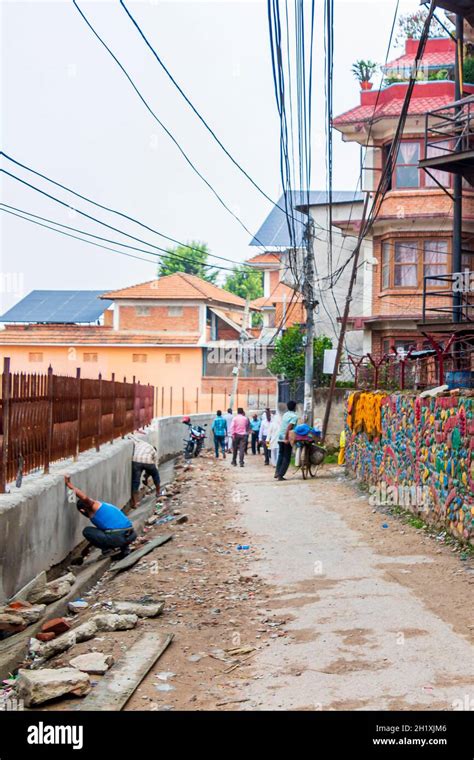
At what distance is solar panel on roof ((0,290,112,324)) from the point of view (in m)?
56.8

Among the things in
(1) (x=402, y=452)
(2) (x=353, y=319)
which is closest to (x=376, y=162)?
(2) (x=353, y=319)

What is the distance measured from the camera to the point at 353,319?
29.9m

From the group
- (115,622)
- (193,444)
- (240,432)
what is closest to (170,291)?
(193,444)

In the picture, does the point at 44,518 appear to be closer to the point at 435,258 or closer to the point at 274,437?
the point at 274,437

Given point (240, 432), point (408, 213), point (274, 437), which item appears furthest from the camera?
point (408, 213)

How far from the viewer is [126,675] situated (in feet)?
21.6

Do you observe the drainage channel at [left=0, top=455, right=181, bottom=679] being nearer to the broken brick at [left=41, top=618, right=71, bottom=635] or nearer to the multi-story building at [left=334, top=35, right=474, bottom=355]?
the broken brick at [left=41, top=618, right=71, bottom=635]

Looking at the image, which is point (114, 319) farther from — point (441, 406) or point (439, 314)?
point (441, 406)

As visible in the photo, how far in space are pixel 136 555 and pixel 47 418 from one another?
6.84 feet

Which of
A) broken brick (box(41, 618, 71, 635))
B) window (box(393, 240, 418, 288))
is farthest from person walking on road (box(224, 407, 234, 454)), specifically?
broken brick (box(41, 618, 71, 635))

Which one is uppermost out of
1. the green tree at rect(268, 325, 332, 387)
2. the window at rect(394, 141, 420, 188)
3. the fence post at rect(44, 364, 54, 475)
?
the window at rect(394, 141, 420, 188)

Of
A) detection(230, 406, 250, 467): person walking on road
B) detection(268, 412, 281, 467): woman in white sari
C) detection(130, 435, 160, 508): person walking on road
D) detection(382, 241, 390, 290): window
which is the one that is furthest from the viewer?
detection(382, 241, 390, 290): window

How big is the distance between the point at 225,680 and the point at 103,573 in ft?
17.9

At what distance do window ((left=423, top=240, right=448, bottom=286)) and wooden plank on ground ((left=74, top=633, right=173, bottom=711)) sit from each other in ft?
71.3
